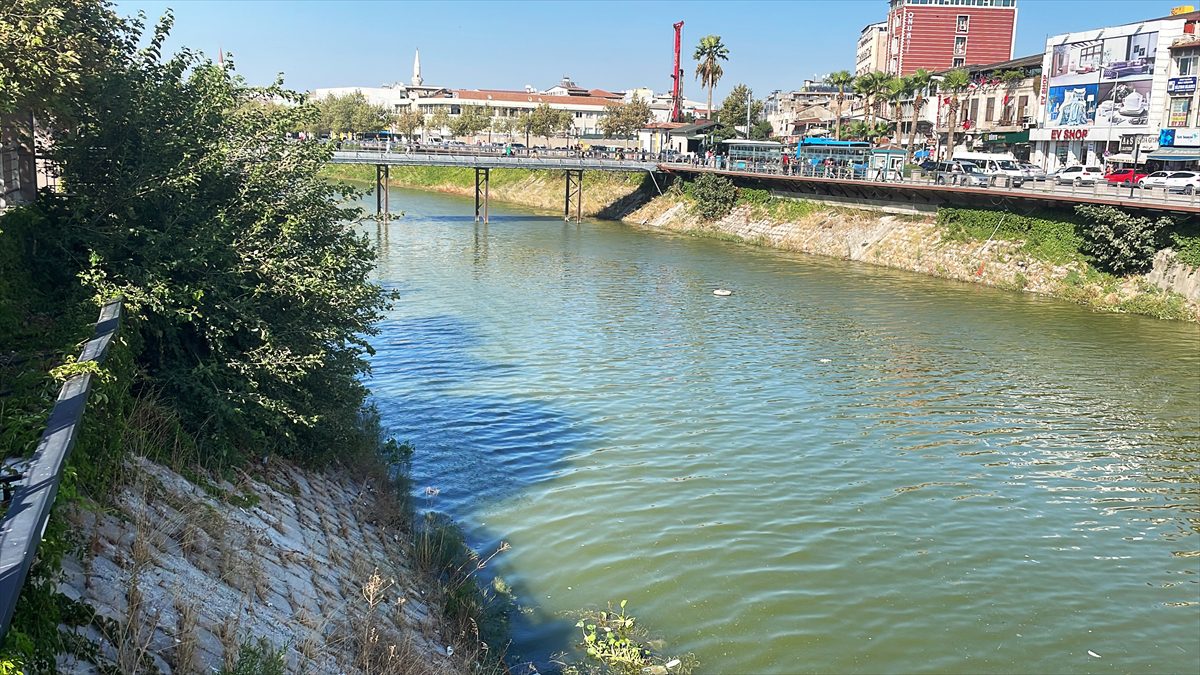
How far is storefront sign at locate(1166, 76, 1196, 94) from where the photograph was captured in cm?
5522

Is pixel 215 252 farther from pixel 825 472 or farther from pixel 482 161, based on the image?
pixel 482 161

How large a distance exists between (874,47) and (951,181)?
91.1 meters

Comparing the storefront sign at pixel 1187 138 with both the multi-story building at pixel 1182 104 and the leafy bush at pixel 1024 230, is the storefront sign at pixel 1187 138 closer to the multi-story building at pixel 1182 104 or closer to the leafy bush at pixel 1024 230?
the multi-story building at pixel 1182 104

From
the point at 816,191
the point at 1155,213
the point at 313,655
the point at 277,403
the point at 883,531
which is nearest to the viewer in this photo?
the point at 313,655

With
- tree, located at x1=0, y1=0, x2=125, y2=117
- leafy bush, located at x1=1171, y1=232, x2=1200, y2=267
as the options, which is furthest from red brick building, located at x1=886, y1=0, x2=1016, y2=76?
tree, located at x1=0, y1=0, x2=125, y2=117

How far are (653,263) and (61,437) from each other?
44.4 metres

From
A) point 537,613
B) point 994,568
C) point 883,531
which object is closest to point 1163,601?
point 994,568

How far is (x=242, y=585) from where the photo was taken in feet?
29.6

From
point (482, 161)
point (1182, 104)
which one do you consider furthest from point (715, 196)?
point (1182, 104)

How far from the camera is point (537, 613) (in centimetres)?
1283

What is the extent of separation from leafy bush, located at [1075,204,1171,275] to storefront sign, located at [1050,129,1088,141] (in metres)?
25.4

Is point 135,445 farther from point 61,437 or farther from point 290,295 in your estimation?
point 290,295

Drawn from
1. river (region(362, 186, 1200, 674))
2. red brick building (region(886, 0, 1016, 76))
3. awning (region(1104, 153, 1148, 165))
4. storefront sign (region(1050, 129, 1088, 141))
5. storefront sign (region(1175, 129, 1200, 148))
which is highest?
red brick building (region(886, 0, 1016, 76))

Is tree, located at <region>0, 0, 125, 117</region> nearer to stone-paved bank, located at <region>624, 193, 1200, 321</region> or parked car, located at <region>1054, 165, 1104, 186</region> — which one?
stone-paved bank, located at <region>624, 193, 1200, 321</region>
